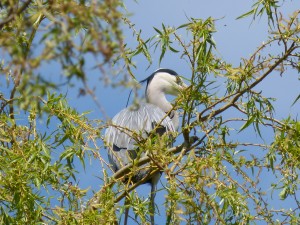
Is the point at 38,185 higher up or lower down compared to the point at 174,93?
A: lower down

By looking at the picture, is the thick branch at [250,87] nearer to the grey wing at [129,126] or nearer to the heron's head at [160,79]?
the grey wing at [129,126]

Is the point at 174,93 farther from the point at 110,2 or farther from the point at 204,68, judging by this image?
the point at 110,2

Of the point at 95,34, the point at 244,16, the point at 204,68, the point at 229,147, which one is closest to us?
the point at 95,34

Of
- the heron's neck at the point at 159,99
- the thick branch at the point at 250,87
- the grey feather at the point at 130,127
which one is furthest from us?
the heron's neck at the point at 159,99

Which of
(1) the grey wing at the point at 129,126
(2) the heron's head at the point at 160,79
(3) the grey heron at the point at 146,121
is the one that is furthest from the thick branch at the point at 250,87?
(2) the heron's head at the point at 160,79

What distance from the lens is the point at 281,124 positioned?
Answer: 2838mm

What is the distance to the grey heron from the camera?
3892 millimetres

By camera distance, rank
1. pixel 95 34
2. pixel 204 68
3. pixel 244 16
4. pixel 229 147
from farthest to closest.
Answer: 1. pixel 229 147
2. pixel 204 68
3. pixel 244 16
4. pixel 95 34

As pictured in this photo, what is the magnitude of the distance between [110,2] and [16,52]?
0.17 metres

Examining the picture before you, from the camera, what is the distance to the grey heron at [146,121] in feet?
12.8

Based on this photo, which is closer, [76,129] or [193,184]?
[193,184]

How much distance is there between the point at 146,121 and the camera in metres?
3.91

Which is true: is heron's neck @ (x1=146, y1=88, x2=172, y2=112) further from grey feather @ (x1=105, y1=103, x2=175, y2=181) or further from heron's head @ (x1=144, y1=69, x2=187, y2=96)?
grey feather @ (x1=105, y1=103, x2=175, y2=181)

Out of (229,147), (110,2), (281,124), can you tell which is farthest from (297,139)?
(110,2)
